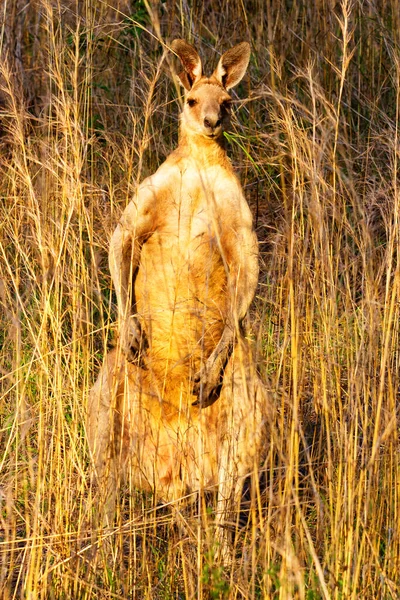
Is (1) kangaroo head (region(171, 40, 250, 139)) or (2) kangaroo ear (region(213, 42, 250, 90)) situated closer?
(1) kangaroo head (region(171, 40, 250, 139))

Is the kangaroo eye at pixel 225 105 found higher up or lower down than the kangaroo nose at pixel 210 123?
higher up

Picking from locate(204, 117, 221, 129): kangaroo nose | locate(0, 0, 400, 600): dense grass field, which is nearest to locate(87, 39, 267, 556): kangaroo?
locate(204, 117, 221, 129): kangaroo nose

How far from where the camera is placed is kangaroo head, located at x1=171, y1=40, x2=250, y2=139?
416 cm

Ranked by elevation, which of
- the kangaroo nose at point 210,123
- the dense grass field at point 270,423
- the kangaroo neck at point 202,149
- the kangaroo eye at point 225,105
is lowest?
the dense grass field at point 270,423

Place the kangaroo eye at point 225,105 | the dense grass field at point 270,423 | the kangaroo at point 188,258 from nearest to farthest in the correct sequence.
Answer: the dense grass field at point 270,423 → the kangaroo at point 188,258 → the kangaroo eye at point 225,105

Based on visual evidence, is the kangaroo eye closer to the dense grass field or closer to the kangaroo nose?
the kangaroo nose

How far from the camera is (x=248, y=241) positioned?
4.19 meters

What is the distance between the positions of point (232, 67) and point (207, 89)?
10.0 inches

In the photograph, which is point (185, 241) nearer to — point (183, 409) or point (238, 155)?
point (183, 409)

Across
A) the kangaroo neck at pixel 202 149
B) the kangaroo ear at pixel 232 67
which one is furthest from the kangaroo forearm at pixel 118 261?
the kangaroo ear at pixel 232 67

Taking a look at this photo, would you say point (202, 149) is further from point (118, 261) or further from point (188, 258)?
point (118, 261)

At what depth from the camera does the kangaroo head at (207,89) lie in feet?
13.7

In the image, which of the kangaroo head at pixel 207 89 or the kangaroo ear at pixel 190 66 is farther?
the kangaroo ear at pixel 190 66

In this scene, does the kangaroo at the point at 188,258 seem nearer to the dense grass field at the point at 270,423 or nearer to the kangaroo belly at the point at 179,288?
the kangaroo belly at the point at 179,288
